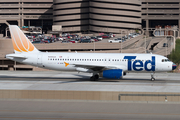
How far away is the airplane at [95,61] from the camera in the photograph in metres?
43.1

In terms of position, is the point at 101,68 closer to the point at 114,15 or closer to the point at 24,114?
the point at 24,114

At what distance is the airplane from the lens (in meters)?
43.1

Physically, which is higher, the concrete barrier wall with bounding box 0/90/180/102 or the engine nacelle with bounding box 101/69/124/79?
the engine nacelle with bounding box 101/69/124/79

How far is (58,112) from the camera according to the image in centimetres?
2652

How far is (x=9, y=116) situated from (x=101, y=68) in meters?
20.1

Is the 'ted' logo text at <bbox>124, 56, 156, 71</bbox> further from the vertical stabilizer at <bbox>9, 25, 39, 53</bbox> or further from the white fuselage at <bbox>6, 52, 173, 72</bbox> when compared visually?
the vertical stabilizer at <bbox>9, 25, 39, 53</bbox>

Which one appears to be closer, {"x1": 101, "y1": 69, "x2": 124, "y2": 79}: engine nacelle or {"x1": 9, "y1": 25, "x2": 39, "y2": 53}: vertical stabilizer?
{"x1": 101, "y1": 69, "x2": 124, "y2": 79}: engine nacelle

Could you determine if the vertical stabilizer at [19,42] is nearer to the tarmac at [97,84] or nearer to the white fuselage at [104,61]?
the white fuselage at [104,61]

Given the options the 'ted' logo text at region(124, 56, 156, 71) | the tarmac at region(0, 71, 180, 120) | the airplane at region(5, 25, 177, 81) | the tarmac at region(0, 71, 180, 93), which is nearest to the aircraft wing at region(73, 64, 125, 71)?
the airplane at region(5, 25, 177, 81)

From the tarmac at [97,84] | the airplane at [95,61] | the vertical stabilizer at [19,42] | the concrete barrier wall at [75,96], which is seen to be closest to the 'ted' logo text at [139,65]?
the airplane at [95,61]

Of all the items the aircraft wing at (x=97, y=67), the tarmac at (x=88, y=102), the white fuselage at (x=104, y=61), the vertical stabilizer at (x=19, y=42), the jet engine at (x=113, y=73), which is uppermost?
the vertical stabilizer at (x=19, y=42)

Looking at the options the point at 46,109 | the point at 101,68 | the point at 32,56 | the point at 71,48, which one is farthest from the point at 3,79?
the point at 71,48

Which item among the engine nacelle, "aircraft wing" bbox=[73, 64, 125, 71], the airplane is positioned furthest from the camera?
the airplane

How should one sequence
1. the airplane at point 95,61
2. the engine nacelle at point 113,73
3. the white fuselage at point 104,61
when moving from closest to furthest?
1. the engine nacelle at point 113,73
2. the airplane at point 95,61
3. the white fuselage at point 104,61
